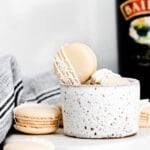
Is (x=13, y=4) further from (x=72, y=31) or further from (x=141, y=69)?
(x=141, y=69)

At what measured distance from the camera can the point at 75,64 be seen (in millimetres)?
421

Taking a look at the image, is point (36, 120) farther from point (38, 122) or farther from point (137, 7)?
point (137, 7)

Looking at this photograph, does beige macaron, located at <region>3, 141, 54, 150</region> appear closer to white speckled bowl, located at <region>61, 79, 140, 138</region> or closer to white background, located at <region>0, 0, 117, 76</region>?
white speckled bowl, located at <region>61, 79, 140, 138</region>

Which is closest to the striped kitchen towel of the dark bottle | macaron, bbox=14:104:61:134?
macaron, bbox=14:104:61:134

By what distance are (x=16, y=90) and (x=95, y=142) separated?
18cm

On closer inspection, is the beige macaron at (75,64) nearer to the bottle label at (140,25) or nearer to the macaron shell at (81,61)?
the macaron shell at (81,61)

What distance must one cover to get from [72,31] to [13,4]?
0.13 metres

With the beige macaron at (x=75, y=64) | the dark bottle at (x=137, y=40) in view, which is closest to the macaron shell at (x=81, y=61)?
the beige macaron at (x=75, y=64)

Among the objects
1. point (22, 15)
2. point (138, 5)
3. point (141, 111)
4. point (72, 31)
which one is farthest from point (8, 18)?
point (141, 111)

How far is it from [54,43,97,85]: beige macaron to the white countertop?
63mm

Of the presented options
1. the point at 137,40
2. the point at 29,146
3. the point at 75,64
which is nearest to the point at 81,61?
the point at 75,64

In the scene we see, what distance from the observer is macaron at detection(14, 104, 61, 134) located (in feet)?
1.41

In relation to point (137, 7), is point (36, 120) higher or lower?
lower

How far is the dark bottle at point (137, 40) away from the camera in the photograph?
72cm
